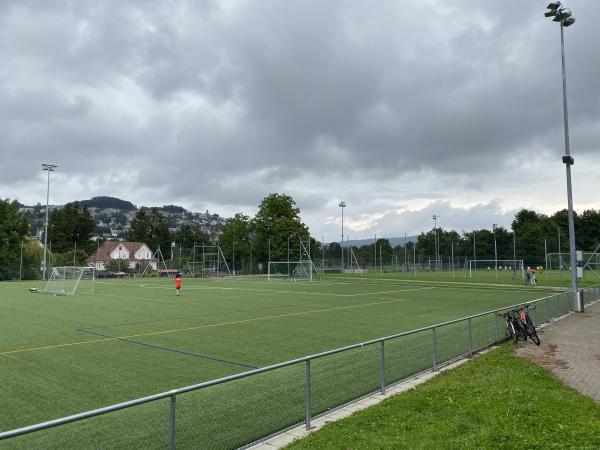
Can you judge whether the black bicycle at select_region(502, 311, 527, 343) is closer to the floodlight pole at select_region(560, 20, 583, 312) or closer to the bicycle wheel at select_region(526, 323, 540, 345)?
the bicycle wheel at select_region(526, 323, 540, 345)

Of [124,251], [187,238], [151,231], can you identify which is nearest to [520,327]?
[124,251]

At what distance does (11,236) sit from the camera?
5991 centimetres

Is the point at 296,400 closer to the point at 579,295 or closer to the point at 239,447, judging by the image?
the point at 239,447

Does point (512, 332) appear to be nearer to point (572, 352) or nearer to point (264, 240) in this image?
point (572, 352)

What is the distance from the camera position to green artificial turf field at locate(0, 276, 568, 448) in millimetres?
6543

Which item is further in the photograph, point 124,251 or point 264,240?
point 124,251

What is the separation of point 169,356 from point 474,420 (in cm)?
799

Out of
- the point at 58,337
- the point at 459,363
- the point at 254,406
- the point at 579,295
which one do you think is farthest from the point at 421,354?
the point at 579,295

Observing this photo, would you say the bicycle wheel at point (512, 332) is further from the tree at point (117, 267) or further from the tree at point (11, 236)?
the tree at point (117, 267)

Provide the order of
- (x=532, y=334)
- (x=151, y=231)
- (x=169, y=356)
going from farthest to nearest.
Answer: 1. (x=151, y=231)
2. (x=532, y=334)
3. (x=169, y=356)

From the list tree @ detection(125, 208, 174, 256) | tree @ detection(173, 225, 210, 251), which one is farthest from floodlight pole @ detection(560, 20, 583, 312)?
tree @ detection(173, 225, 210, 251)

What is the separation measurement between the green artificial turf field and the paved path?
4139 millimetres

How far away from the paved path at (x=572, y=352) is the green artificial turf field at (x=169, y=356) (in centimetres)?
414

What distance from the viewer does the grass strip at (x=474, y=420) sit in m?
5.80
